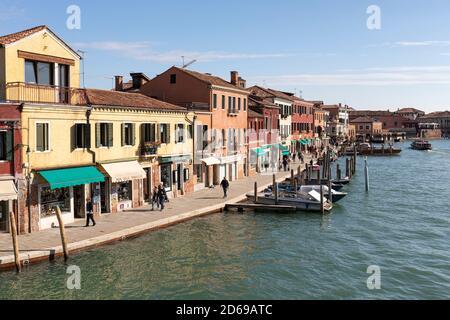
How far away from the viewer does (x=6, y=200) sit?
1862cm

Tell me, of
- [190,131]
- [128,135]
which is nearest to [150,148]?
[128,135]

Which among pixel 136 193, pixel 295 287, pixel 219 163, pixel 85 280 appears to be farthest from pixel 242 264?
pixel 219 163

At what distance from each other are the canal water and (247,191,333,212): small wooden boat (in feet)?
3.23

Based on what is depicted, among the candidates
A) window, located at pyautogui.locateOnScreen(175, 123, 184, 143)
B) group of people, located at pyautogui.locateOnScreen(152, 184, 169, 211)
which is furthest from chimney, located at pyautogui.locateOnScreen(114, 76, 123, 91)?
group of people, located at pyautogui.locateOnScreen(152, 184, 169, 211)

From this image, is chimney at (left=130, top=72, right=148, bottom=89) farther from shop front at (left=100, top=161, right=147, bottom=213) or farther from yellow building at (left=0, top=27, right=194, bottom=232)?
shop front at (left=100, top=161, right=147, bottom=213)

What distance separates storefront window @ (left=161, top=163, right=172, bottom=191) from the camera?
28270mm

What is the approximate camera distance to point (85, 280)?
16.1m

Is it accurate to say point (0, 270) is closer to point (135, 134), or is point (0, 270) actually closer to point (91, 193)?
point (91, 193)

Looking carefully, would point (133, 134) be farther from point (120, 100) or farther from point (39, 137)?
point (39, 137)

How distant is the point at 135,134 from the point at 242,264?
1023 centimetres

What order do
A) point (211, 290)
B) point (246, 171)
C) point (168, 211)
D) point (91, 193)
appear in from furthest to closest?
point (246, 171)
point (168, 211)
point (91, 193)
point (211, 290)

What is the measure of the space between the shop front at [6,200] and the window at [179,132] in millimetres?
12111

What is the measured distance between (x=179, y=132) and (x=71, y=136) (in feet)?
30.7

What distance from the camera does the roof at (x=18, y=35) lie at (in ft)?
62.4
